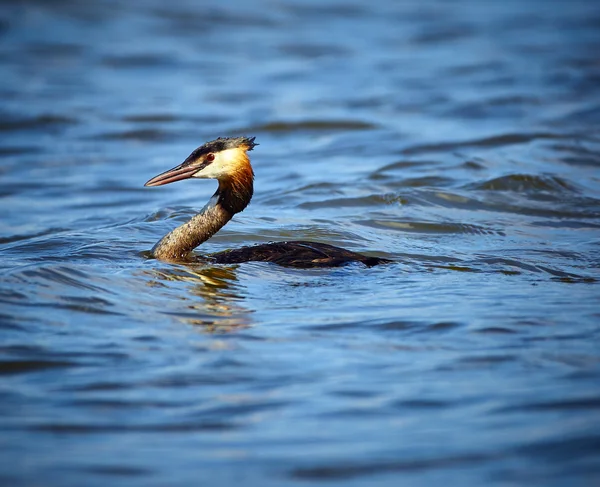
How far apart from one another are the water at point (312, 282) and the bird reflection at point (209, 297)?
1.3 inches

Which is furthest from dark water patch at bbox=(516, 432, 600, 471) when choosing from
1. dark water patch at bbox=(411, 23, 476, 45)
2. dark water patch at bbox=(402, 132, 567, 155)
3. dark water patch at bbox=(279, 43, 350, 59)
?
dark water patch at bbox=(411, 23, 476, 45)

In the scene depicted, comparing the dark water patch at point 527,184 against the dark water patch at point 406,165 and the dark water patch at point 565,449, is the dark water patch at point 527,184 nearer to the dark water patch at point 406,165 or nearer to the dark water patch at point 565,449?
the dark water patch at point 406,165

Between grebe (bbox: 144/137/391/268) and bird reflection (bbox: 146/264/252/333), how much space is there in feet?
0.81

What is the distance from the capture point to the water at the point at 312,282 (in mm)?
4938

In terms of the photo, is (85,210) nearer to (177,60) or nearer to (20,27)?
(177,60)

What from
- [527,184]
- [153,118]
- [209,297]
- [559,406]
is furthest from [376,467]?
[153,118]

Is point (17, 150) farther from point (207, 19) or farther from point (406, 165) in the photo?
point (207, 19)

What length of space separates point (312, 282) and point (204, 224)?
4.70ft

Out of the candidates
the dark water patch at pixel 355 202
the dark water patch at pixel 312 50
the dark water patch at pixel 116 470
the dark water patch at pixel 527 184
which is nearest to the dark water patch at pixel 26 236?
the dark water patch at pixel 355 202

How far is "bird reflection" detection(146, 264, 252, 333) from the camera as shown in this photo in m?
6.82

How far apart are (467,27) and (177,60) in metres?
7.67

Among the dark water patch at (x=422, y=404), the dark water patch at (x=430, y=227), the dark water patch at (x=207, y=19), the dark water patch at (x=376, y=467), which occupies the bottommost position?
the dark water patch at (x=376, y=467)

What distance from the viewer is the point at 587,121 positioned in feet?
50.5

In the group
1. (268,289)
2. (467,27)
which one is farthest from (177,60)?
(268,289)
